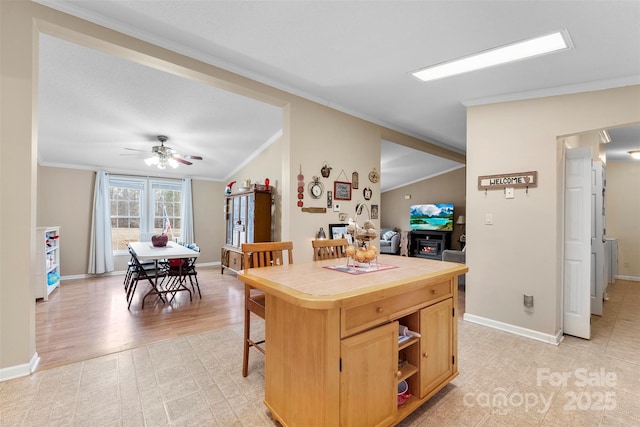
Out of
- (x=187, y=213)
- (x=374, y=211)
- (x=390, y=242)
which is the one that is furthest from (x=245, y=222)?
(x=390, y=242)

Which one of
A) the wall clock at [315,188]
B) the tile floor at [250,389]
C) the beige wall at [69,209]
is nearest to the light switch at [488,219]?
the tile floor at [250,389]

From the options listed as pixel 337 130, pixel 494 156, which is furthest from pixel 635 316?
pixel 337 130

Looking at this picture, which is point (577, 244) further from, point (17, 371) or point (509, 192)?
point (17, 371)

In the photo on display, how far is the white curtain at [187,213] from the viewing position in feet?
21.9

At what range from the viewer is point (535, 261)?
9.57 ft

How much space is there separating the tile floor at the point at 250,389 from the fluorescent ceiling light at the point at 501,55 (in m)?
2.55

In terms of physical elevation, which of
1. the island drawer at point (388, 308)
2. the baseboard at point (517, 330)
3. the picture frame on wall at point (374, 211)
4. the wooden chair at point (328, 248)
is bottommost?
the baseboard at point (517, 330)

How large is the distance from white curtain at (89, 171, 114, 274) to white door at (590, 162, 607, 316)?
8.00m

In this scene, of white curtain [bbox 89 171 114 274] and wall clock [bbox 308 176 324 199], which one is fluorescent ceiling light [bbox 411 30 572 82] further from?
white curtain [bbox 89 171 114 274]

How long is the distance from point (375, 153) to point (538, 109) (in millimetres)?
1946

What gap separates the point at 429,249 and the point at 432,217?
879mm

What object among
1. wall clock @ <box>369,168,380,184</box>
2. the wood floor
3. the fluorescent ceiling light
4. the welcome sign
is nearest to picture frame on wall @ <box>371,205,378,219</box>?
wall clock @ <box>369,168,380,184</box>

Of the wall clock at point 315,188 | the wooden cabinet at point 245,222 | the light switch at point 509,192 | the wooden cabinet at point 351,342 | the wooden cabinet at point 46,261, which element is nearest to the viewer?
the wooden cabinet at point 351,342

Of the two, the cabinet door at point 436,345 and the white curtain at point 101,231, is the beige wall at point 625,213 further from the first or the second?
the white curtain at point 101,231
